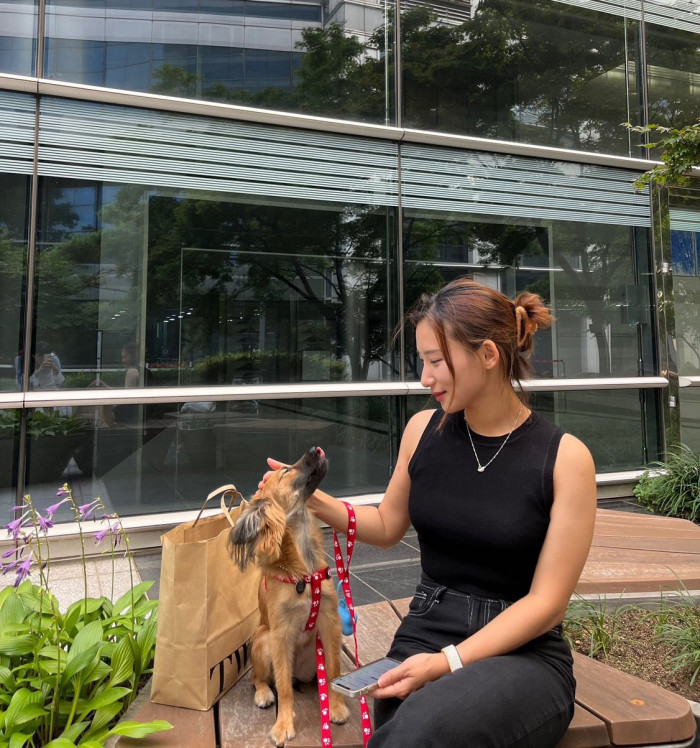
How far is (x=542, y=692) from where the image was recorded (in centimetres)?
158

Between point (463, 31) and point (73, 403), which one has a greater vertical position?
point (463, 31)

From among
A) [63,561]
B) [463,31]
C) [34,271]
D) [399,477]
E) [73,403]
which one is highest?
[463,31]

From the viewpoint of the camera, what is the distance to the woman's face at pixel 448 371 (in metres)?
1.91

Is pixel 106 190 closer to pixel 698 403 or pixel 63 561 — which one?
pixel 63 561

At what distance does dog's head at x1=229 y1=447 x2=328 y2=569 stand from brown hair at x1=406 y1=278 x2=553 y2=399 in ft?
2.11

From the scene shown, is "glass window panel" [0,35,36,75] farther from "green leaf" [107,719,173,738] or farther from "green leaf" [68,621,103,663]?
"green leaf" [107,719,173,738]

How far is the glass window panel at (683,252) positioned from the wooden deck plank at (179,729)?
28.8 ft

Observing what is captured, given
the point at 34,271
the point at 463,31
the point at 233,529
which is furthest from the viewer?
the point at 463,31

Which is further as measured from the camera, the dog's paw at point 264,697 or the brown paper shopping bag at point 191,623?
the dog's paw at point 264,697

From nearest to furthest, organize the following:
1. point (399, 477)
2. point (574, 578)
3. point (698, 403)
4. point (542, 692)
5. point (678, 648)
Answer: point (542, 692)
point (574, 578)
point (399, 477)
point (678, 648)
point (698, 403)

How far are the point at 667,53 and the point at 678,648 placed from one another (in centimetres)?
883

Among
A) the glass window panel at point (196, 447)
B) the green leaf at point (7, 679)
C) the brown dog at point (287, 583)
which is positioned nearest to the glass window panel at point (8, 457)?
the glass window panel at point (196, 447)

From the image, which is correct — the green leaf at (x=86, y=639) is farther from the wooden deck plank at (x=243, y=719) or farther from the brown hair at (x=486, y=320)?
the brown hair at (x=486, y=320)

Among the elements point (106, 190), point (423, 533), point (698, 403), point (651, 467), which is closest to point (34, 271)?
point (106, 190)
